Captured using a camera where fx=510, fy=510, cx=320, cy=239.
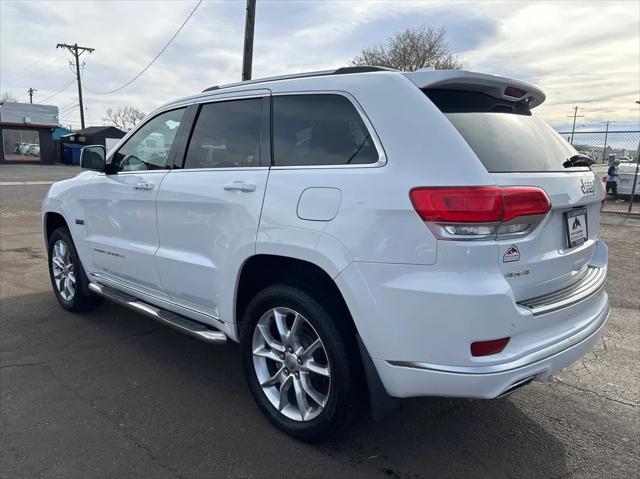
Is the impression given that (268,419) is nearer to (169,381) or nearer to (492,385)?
(169,381)

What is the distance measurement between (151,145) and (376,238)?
2381 millimetres

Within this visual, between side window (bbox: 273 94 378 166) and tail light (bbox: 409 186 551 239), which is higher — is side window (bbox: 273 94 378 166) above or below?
above

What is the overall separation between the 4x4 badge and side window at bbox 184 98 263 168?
152cm

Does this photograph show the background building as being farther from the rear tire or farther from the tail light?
the tail light

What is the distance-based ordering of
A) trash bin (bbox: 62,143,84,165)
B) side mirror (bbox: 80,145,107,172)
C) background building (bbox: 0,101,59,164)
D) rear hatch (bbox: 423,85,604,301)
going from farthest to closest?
trash bin (bbox: 62,143,84,165)
background building (bbox: 0,101,59,164)
side mirror (bbox: 80,145,107,172)
rear hatch (bbox: 423,85,604,301)

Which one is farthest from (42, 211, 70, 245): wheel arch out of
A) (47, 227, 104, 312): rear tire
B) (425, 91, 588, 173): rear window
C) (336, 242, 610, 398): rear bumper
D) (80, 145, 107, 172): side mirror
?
(425, 91, 588, 173): rear window

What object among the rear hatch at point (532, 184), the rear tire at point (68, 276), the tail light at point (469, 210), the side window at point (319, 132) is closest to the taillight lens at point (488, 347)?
the rear hatch at point (532, 184)

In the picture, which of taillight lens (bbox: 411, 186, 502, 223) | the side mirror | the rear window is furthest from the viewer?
the side mirror

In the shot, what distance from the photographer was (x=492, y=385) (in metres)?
2.23

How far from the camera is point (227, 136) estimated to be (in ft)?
10.9

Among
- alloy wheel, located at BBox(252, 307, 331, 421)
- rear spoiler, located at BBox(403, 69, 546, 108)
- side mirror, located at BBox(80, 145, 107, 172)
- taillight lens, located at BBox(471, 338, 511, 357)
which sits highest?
rear spoiler, located at BBox(403, 69, 546, 108)

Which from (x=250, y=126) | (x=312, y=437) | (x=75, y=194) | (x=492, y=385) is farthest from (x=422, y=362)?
(x=75, y=194)

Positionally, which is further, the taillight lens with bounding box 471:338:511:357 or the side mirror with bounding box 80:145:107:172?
the side mirror with bounding box 80:145:107:172

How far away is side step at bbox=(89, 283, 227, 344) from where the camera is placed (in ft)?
10.6
